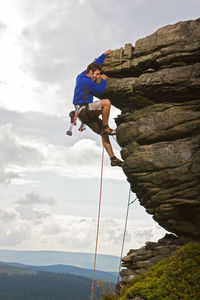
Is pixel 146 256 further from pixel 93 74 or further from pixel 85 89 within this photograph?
pixel 93 74

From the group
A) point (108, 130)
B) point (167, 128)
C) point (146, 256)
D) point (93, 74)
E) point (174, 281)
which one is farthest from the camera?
point (93, 74)

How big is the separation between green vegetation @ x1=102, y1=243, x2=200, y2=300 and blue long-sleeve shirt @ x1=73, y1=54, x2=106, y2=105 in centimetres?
1005

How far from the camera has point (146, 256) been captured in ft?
Result: 51.6

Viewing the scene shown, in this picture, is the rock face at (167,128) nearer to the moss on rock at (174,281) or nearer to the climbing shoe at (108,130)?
the climbing shoe at (108,130)

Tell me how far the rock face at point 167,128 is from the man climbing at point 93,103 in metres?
1.05

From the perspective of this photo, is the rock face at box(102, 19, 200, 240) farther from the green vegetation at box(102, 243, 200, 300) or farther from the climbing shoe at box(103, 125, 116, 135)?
the green vegetation at box(102, 243, 200, 300)

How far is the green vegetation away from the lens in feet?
37.1

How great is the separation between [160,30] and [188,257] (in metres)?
12.2

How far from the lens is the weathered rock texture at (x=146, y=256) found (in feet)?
50.1

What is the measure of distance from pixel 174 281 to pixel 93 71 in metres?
12.2

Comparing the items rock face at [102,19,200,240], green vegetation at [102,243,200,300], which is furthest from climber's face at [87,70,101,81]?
green vegetation at [102,243,200,300]

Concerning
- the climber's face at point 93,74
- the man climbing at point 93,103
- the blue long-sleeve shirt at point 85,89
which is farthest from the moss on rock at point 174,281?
the climber's face at point 93,74

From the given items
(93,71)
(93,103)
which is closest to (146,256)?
(93,103)

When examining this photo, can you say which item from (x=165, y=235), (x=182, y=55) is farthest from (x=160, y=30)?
(x=165, y=235)
